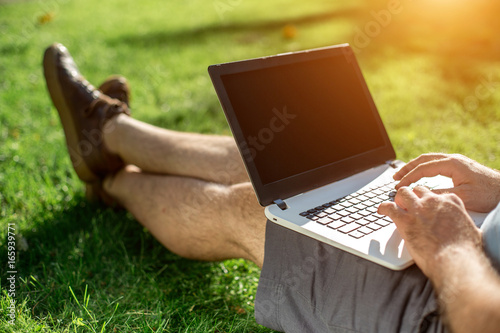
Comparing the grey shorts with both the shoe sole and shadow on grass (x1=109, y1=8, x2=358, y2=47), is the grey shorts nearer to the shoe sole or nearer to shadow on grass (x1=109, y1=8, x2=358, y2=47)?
the shoe sole

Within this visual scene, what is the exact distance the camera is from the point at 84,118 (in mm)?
2715

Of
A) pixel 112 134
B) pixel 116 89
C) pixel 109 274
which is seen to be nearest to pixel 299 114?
pixel 109 274

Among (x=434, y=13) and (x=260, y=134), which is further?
(x=434, y=13)

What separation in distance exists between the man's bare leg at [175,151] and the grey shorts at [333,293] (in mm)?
735

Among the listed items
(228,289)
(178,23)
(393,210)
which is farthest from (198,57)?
(393,210)

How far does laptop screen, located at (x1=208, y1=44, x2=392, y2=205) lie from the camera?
1631 mm

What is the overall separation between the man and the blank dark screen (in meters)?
0.26

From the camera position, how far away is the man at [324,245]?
1161mm

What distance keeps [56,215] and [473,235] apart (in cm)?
224

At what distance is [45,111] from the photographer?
4.18 m

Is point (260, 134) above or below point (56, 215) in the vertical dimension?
above

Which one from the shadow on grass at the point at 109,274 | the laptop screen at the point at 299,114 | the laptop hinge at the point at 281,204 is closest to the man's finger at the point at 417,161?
the laptop screen at the point at 299,114

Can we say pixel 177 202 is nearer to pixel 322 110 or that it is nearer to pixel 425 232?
pixel 322 110

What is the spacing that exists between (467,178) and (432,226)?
0.37 metres
